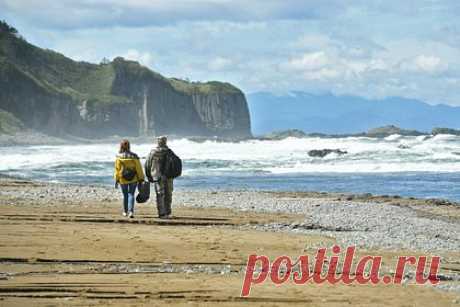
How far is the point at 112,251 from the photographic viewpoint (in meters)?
12.7

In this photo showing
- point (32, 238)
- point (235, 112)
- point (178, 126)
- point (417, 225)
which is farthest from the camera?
point (235, 112)

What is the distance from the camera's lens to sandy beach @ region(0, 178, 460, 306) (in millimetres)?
9870

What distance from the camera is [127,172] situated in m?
17.8

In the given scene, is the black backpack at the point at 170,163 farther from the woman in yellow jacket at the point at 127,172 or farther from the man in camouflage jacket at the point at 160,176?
the woman in yellow jacket at the point at 127,172

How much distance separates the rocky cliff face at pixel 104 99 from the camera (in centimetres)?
13688

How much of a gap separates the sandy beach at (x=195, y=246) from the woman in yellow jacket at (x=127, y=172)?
519 millimetres

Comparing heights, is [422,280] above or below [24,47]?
below

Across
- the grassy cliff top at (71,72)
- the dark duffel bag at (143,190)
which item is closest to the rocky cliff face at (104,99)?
the grassy cliff top at (71,72)

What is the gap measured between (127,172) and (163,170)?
69 cm

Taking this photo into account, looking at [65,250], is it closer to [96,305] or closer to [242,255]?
[242,255]

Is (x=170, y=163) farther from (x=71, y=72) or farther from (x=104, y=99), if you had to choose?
(x=71, y=72)

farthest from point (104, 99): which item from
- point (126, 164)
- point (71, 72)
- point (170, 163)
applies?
point (170, 163)

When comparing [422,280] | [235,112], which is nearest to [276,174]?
[422,280]

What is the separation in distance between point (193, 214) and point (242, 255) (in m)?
6.51
